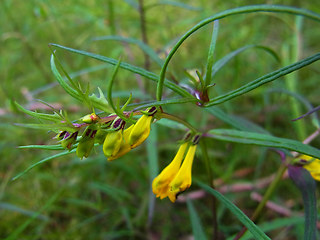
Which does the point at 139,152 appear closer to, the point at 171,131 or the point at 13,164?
the point at 171,131

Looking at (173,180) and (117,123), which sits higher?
(117,123)

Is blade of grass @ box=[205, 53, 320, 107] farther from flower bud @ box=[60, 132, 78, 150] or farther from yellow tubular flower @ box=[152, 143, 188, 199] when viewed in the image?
flower bud @ box=[60, 132, 78, 150]

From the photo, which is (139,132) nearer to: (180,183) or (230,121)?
(180,183)

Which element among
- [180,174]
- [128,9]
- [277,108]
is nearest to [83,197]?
[180,174]

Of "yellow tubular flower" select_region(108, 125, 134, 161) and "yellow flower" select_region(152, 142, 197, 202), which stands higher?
"yellow tubular flower" select_region(108, 125, 134, 161)

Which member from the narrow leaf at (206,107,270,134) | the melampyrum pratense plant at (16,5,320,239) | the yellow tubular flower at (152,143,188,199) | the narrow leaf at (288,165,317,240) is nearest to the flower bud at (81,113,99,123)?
the melampyrum pratense plant at (16,5,320,239)

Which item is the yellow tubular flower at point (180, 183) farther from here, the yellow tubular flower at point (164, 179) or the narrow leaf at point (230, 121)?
the narrow leaf at point (230, 121)

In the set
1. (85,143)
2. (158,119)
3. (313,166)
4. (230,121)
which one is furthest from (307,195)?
(85,143)

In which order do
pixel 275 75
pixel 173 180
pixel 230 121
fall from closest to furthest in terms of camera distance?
pixel 275 75 < pixel 173 180 < pixel 230 121

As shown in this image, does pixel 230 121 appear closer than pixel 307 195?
No
